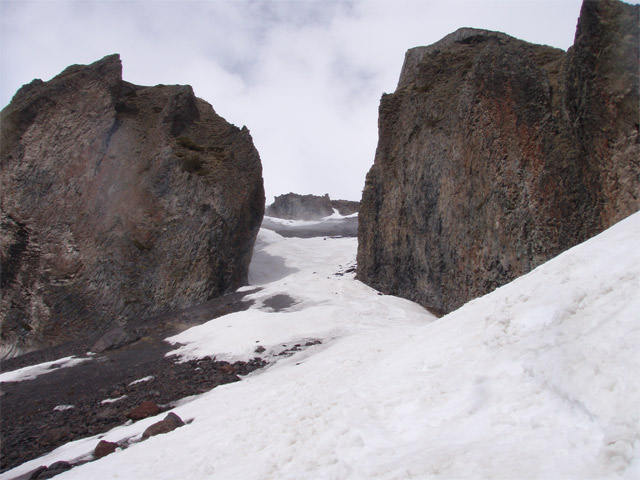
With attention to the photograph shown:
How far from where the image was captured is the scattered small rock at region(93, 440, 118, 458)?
9.46 meters

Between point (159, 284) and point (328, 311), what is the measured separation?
581 inches

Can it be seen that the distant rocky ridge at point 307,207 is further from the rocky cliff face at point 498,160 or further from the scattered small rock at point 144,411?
the scattered small rock at point 144,411

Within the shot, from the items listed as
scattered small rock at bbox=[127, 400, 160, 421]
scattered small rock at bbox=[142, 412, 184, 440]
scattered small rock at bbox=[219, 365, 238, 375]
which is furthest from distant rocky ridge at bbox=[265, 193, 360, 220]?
scattered small rock at bbox=[142, 412, 184, 440]

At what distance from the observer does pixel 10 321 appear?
3078cm

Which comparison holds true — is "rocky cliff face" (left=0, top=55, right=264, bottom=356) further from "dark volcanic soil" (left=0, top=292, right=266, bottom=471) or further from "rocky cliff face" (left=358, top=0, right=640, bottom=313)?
"rocky cliff face" (left=358, top=0, right=640, bottom=313)

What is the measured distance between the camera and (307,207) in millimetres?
99562

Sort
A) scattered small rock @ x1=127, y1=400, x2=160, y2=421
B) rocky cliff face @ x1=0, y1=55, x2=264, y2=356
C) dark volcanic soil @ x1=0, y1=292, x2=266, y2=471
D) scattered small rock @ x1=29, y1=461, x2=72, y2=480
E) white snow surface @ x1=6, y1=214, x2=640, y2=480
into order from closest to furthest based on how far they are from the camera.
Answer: white snow surface @ x1=6, y1=214, x2=640, y2=480 → scattered small rock @ x1=29, y1=461, x2=72, y2=480 → dark volcanic soil @ x1=0, y1=292, x2=266, y2=471 → scattered small rock @ x1=127, y1=400, x2=160, y2=421 → rocky cliff face @ x1=0, y1=55, x2=264, y2=356

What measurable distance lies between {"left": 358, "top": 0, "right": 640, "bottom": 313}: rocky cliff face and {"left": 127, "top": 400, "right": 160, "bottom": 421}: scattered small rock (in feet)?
40.6

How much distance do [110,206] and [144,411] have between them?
82.6 feet

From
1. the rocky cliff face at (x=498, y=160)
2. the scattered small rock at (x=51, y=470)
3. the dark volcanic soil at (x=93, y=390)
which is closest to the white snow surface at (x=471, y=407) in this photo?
the scattered small rock at (x=51, y=470)

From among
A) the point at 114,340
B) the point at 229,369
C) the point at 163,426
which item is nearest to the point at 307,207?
the point at 114,340

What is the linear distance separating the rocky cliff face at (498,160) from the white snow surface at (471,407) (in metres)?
6.49

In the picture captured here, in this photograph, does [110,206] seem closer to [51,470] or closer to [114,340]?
[114,340]

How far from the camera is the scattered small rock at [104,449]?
946 centimetres
